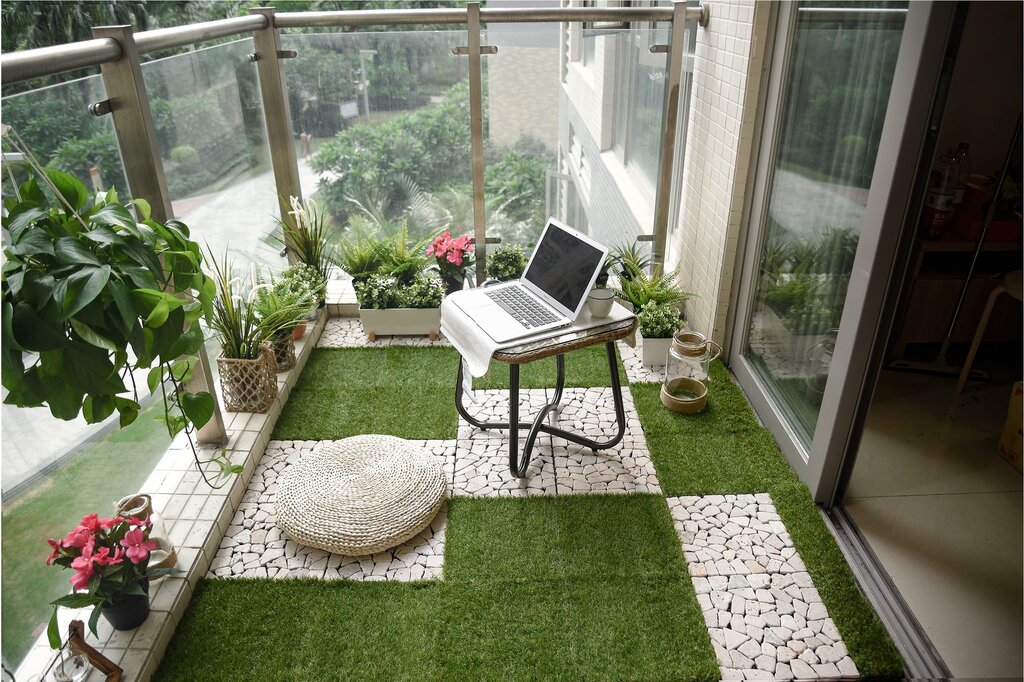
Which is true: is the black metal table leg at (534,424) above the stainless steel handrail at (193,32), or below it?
below

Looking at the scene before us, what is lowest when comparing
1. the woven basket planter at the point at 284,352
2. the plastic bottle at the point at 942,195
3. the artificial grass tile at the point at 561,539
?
the artificial grass tile at the point at 561,539

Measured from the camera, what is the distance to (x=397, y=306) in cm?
391

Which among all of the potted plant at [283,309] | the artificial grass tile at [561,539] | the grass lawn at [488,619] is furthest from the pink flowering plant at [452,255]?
the grass lawn at [488,619]

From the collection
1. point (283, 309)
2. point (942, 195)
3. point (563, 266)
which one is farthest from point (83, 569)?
point (942, 195)

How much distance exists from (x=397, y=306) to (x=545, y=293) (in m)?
1.37

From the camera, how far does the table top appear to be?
248cm

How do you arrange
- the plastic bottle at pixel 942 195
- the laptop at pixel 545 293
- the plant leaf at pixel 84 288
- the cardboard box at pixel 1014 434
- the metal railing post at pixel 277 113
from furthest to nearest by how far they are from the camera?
the metal railing post at pixel 277 113 → the plastic bottle at pixel 942 195 → the cardboard box at pixel 1014 434 → the laptop at pixel 545 293 → the plant leaf at pixel 84 288

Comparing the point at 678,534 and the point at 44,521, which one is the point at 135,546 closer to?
the point at 44,521

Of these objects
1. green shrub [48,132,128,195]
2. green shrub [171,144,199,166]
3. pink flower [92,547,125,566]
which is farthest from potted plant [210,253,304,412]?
pink flower [92,547,125,566]

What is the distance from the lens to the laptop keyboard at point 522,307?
263 centimetres

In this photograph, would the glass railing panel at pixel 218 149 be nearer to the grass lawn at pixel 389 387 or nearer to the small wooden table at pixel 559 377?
the grass lawn at pixel 389 387

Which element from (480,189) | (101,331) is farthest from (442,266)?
(101,331)

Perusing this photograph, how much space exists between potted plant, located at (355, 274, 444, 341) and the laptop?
1.02 m

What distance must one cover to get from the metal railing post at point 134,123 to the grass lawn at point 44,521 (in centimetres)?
85
